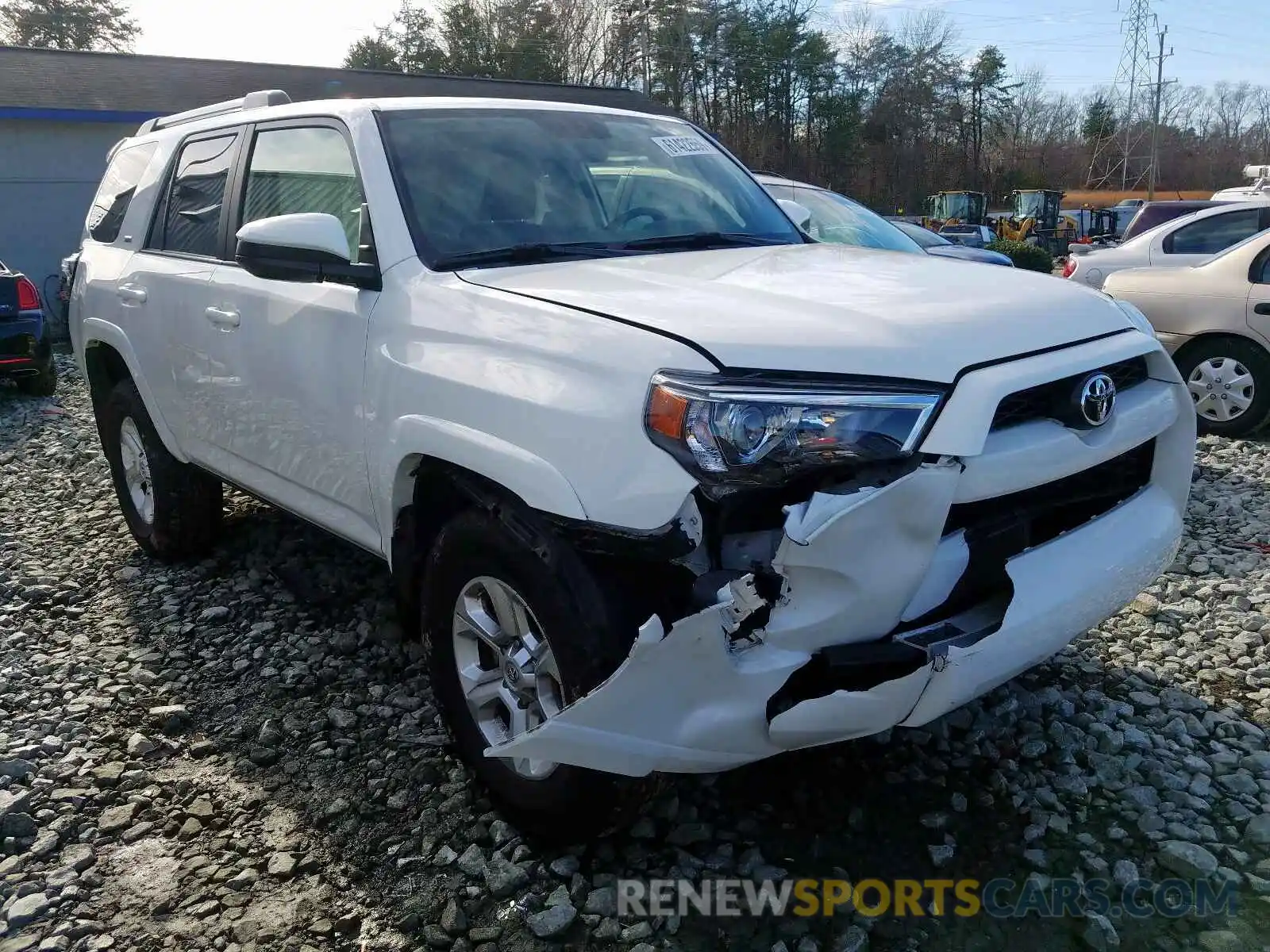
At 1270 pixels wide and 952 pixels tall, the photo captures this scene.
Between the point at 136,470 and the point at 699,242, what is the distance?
10.7 ft

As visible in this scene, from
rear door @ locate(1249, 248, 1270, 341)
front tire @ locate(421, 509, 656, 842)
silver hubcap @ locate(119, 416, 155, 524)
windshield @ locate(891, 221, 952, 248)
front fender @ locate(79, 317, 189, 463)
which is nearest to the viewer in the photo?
front tire @ locate(421, 509, 656, 842)

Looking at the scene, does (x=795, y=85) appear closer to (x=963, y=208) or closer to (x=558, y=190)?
(x=963, y=208)

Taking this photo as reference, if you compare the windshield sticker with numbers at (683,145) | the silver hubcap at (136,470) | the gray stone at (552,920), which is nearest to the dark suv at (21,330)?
the silver hubcap at (136,470)

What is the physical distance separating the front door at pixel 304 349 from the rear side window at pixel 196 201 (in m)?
0.21

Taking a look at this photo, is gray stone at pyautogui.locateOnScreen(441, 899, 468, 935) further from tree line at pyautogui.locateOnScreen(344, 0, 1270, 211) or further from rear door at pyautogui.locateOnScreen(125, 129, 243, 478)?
tree line at pyautogui.locateOnScreen(344, 0, 1270, 211)

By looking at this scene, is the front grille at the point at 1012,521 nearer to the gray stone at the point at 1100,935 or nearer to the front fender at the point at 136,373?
the gray stone at the point at 1100,935

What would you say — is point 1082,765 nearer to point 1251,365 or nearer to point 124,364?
point 124,364

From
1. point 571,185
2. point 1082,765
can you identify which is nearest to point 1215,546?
point 1082,765

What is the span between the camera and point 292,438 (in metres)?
3.48

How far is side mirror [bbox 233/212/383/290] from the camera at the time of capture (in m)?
2.94

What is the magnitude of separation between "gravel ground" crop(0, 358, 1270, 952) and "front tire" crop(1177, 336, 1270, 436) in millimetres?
3395

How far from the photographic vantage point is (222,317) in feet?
12.4

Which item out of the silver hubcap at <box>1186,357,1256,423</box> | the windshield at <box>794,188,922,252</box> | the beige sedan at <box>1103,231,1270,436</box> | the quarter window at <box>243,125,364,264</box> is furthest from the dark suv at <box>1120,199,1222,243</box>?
the quarter window at <box>243,125,364,264</box>

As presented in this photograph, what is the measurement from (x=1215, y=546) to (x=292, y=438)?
4314 millimetres
